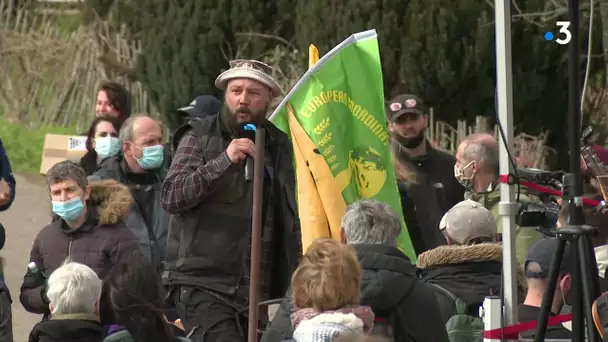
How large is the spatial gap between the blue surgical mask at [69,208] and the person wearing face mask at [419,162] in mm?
2055

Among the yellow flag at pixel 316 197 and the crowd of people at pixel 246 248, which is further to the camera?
the yellow flag at pixel 316 197

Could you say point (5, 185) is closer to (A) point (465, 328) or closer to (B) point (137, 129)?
(B) point (137, 129)

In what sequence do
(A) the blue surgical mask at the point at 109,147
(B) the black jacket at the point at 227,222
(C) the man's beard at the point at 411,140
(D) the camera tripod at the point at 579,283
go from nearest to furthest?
(D) the camera tripod at the point at 579,283, (B) the black jacket at the point at 227,222, (C) the man's beard at the point at 411,140, (A) the blue surgical mask at the point at 109,147

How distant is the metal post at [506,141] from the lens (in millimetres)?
5875

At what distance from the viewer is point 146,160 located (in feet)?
30.5

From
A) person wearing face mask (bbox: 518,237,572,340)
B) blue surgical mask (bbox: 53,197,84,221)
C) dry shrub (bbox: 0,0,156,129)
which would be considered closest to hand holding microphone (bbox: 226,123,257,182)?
blue surgical mask (bbox: 53,197,84,221)

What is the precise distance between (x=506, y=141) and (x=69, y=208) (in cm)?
302

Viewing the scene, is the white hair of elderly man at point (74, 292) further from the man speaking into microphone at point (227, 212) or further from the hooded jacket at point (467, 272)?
the hooded jacket at point (467, 272)

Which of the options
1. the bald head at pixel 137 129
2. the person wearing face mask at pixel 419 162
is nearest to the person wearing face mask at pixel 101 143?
the bald head at pixel 137 129

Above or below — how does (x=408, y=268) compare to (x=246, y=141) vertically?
below

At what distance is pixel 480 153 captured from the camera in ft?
29.0

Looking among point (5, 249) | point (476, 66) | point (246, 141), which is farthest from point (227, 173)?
point (5, 249)

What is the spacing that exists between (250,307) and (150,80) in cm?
863

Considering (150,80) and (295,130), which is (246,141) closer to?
(295,130)
